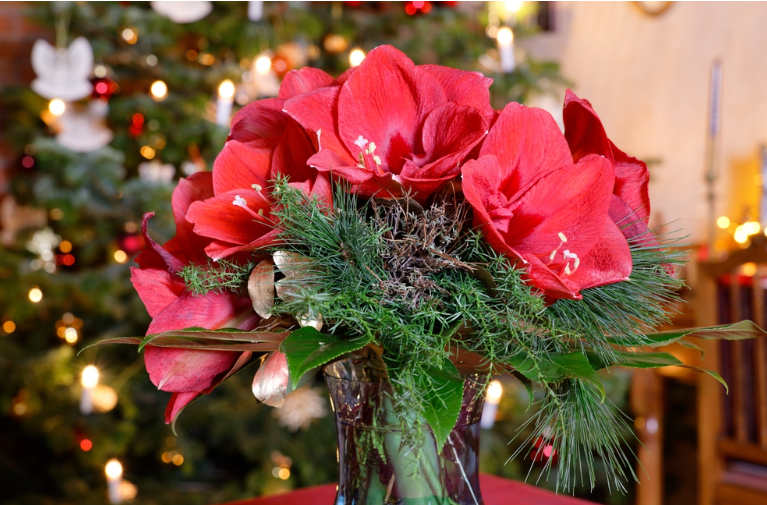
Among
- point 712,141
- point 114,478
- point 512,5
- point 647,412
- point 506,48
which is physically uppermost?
point 512,5

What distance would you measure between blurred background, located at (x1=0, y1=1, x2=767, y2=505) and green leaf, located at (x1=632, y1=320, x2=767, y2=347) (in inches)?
45.9

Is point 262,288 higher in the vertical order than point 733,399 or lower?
lower

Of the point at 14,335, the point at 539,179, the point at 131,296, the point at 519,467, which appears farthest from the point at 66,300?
the point at 539,179

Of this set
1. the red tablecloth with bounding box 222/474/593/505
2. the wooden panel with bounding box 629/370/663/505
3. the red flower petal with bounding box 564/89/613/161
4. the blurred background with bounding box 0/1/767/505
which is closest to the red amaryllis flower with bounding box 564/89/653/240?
the red flower petal with bounding box 564/89/613/161

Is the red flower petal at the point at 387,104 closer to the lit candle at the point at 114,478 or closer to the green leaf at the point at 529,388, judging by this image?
the green leaf at the point at 529,388

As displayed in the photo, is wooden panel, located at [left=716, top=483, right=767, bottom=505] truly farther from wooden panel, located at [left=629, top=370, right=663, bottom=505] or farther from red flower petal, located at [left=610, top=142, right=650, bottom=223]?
red flower petal, located at [left=610, top=142, right=650, bottom=223]

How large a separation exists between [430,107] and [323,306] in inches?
6.0

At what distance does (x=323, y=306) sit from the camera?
0.41 metres

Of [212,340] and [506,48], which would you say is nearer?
[212,340]

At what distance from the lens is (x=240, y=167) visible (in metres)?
0.48

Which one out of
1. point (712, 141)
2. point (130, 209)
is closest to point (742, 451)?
point (712, 141)

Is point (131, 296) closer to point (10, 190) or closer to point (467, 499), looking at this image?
point (10, 190)

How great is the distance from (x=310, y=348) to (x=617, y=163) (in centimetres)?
26

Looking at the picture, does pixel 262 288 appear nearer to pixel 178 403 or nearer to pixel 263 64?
pixel 178 403
